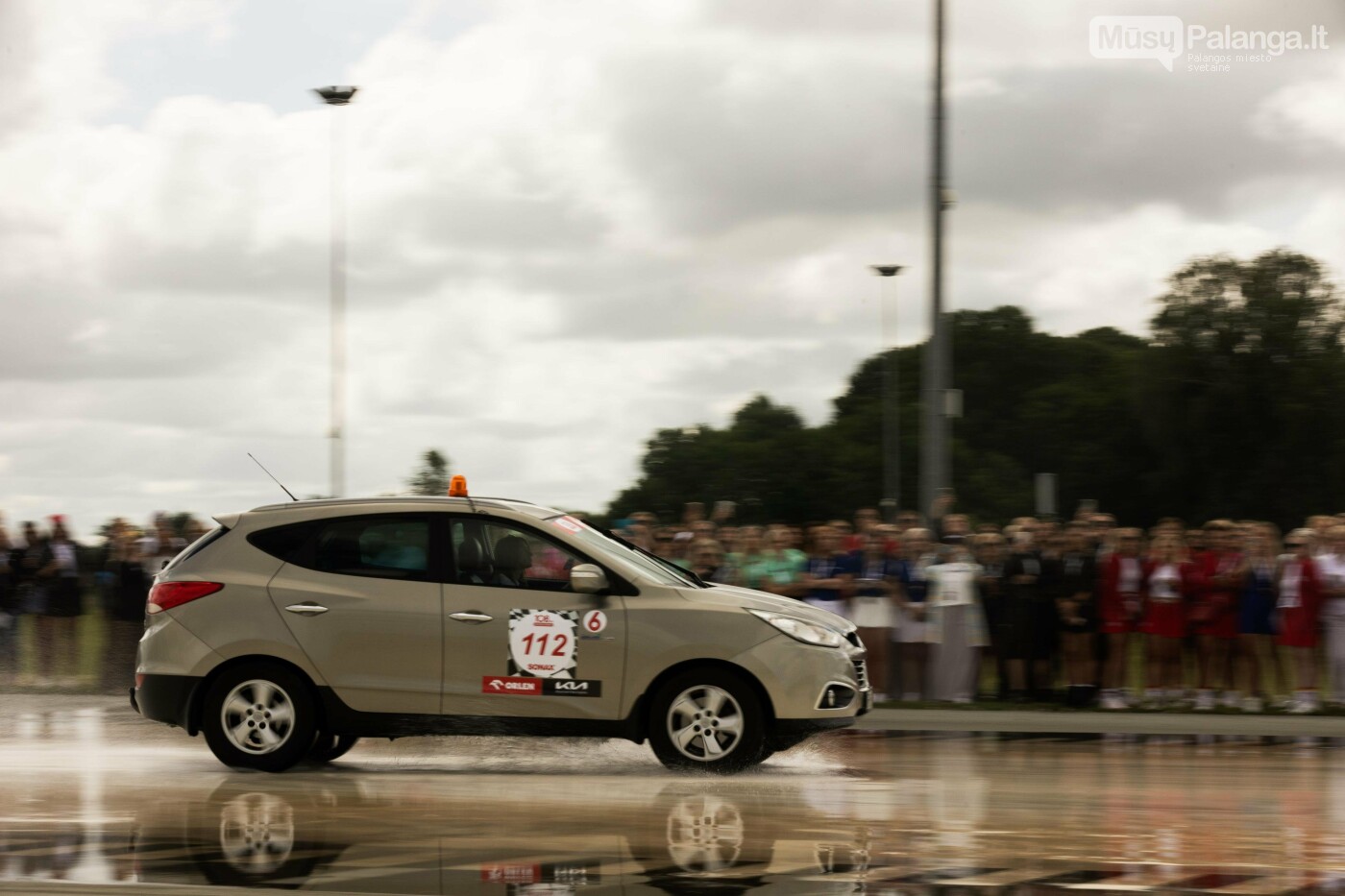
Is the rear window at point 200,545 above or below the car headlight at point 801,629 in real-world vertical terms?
above

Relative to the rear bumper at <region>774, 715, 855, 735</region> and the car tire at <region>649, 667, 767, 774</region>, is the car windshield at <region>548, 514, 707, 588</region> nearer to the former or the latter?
the car tire at <region>649, 667, 767, 774</region>

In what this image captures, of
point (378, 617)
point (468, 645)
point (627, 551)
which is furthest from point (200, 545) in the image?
point (627, 551)

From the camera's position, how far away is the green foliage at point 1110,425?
2520 inches

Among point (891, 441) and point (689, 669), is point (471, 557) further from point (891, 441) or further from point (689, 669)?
point (891, 441)

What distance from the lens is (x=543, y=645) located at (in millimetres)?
10906

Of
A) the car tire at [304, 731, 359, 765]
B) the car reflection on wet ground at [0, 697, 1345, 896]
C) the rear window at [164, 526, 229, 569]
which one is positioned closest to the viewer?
the car reflection on wet ground at [0, 697, 1345, 896]

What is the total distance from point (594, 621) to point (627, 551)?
2.81 feet

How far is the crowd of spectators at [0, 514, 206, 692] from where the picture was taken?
1850 centimetres

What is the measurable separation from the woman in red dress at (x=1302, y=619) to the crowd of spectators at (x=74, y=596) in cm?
1088

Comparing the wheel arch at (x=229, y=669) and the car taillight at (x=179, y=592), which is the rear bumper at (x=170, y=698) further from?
the car taillight at (x=179, y=592)

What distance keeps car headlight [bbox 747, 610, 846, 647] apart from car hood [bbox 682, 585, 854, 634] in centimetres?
6

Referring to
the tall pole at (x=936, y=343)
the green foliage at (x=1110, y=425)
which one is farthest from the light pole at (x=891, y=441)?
the tall pole at (x=936, y=343)

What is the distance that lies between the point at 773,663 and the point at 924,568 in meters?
5.99

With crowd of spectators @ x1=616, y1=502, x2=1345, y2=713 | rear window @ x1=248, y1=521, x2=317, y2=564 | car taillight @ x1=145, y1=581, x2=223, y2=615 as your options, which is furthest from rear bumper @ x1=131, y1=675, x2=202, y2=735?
crowd of spectators @ x1=616, y1=502, x2=1345, y2=713
